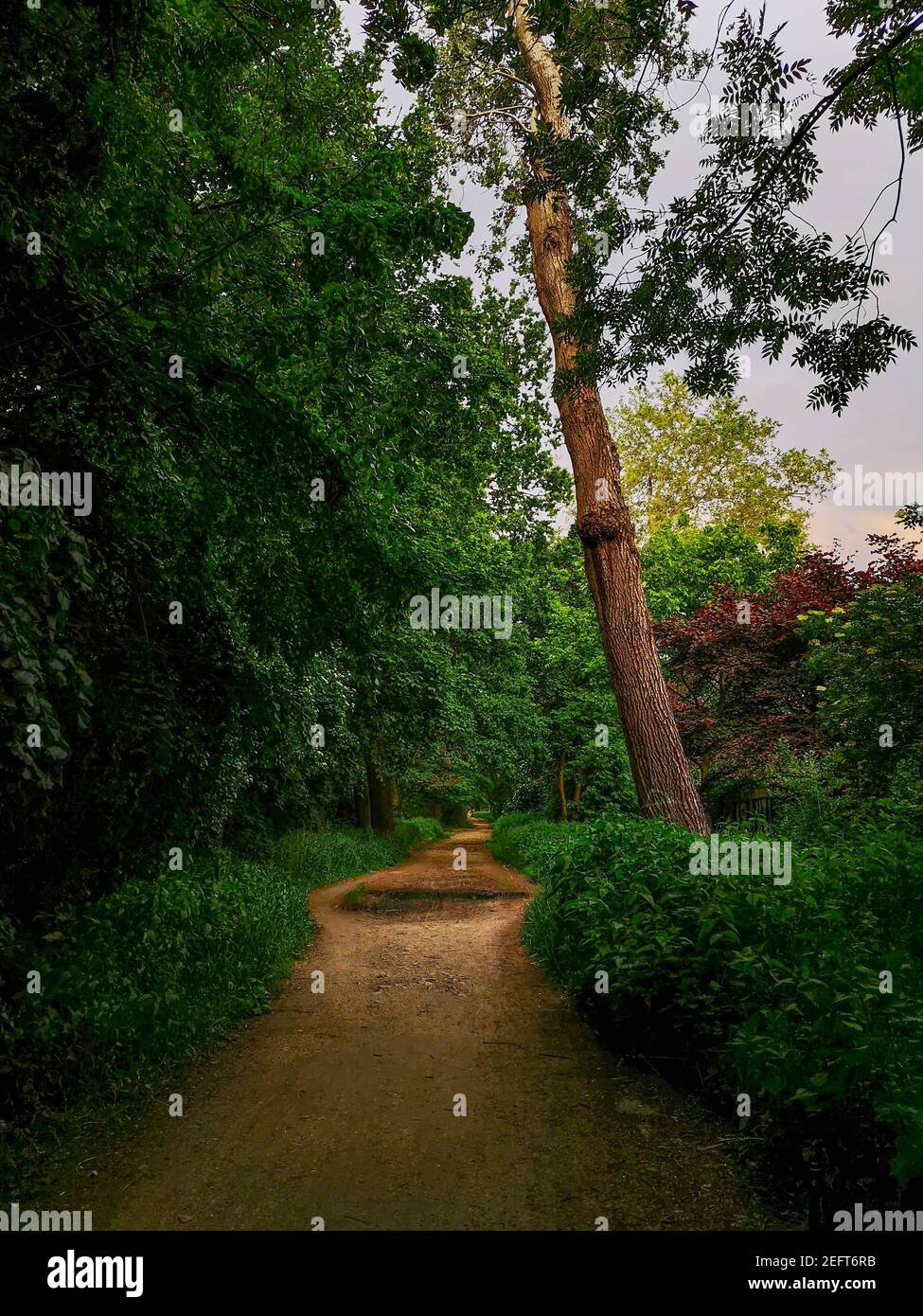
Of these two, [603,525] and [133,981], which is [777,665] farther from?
[133,981]

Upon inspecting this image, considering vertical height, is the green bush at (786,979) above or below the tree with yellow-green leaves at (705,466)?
below

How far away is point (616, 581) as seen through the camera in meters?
8.00

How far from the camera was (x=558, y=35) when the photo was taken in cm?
490

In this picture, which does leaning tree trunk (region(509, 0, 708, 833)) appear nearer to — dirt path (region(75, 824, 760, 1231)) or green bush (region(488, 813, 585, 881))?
dirt path (region(75, 824, 760, 1231))

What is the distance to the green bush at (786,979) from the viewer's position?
2.79 meters

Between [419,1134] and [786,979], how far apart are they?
241 cm

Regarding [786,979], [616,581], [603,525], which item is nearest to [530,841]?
[616,581]

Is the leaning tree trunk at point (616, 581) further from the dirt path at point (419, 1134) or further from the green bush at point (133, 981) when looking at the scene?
the green bush at point (133, 981)

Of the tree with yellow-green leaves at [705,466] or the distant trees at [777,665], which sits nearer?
the distant trees at [777,665]

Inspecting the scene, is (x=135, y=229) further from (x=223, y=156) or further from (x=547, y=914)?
(x=547, y=914)

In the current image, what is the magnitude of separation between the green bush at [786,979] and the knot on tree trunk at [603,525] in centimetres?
323

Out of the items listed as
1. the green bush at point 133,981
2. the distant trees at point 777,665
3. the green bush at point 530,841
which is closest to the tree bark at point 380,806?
the green bush at point 530,841
